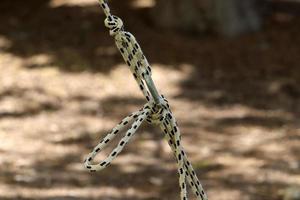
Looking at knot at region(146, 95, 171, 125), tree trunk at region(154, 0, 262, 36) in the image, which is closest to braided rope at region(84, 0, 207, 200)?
knot at region(146, 95, 171, 125)

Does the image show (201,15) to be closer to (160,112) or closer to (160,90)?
(160,90)

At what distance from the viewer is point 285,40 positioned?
27.0 feet

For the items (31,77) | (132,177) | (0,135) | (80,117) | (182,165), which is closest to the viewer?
(182,165)

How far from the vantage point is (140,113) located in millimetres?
2213

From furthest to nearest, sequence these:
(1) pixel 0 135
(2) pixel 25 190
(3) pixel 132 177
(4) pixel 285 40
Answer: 1. (4) pixel 285 40
2. (1) pixel 0 135
3. (3) pixel 132 177
4. (2) pixel 25 190

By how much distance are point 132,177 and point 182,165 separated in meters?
3.24

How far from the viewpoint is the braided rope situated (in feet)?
6.97

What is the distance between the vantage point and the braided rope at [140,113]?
6.97 feet

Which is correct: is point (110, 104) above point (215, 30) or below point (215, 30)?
below

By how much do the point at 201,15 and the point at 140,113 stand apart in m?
6.25

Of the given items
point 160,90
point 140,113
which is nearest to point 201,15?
point 160,90

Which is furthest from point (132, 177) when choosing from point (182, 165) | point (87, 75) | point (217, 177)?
point (182, 165)

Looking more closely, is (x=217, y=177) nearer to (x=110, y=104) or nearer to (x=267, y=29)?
(x=110, y=104)

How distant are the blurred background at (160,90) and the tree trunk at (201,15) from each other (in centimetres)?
1
